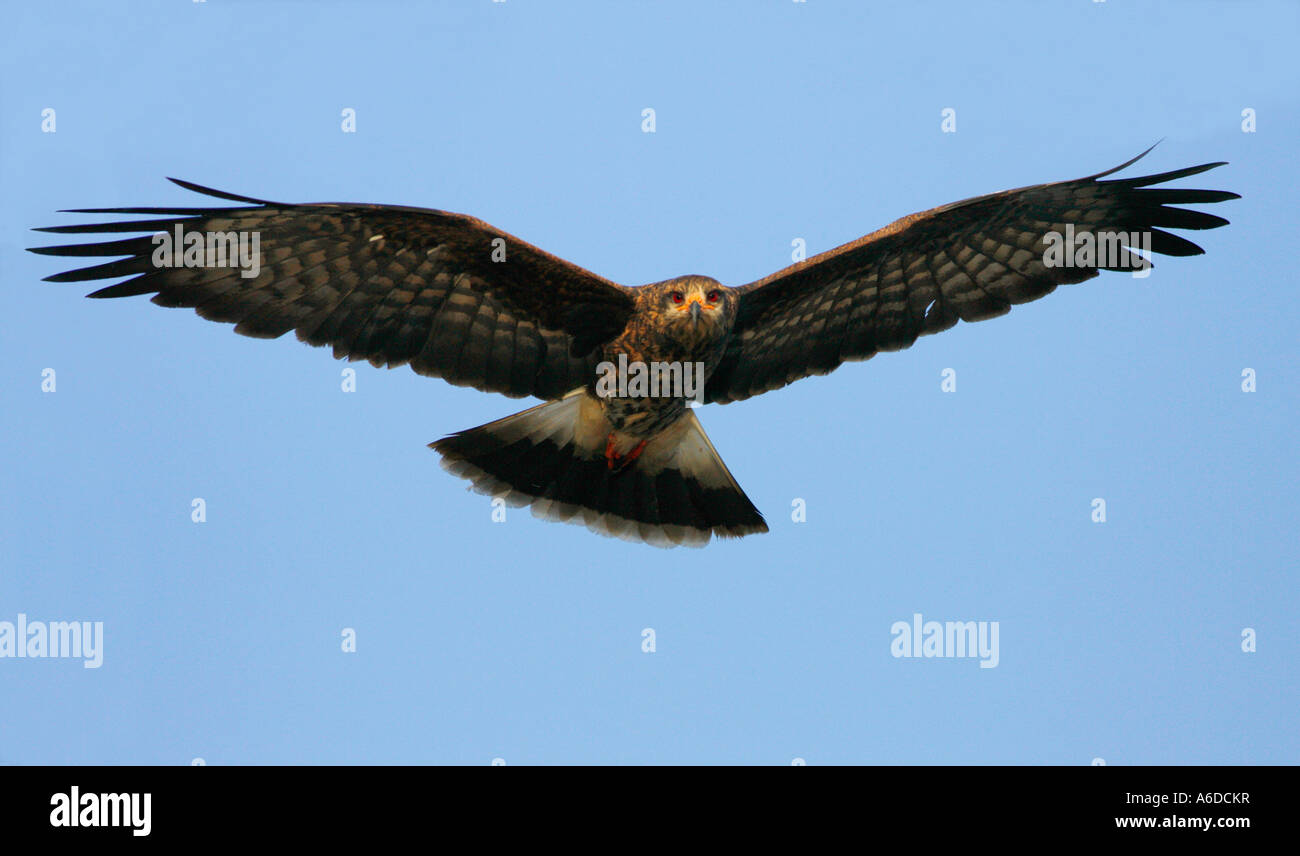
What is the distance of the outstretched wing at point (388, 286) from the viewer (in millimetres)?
8336

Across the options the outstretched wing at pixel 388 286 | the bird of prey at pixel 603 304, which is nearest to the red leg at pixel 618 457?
the bird of prey at pixel 603 304

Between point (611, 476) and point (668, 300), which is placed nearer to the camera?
point (668, 300)

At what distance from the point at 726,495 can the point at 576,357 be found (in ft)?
4.95

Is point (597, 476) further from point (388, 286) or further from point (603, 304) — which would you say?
point (388, 286)

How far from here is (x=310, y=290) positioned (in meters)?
8.62

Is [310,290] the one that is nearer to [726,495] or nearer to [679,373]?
[679,373]

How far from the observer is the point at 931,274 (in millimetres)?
9375

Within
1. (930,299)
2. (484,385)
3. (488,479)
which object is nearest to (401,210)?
(484,385)

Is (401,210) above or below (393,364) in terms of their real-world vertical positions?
above

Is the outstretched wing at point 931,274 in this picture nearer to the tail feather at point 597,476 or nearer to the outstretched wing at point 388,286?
the tail feather at point 597,476

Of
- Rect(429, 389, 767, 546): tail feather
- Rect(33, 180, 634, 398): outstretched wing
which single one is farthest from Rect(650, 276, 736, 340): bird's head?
Rect(429, 389, 767, 546): tail feather

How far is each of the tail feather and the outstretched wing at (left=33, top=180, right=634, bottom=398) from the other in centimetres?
37

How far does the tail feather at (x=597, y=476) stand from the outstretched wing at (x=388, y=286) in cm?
37

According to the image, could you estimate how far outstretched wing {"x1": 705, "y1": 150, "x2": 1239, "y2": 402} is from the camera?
9.02 meters
